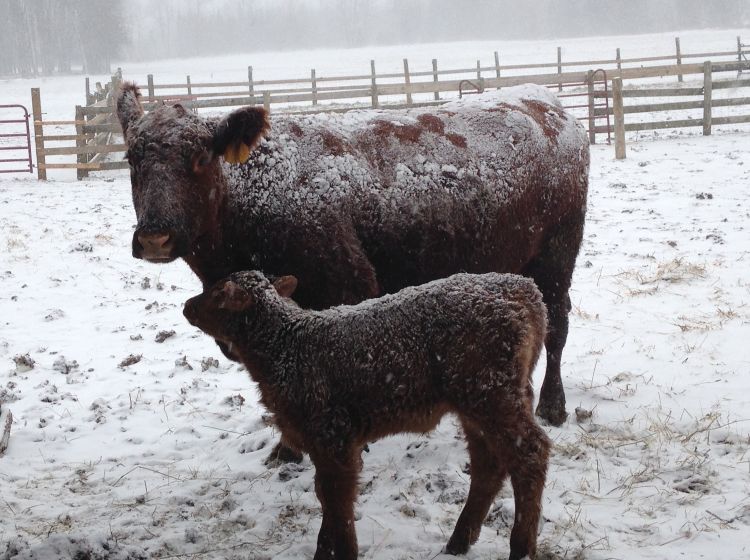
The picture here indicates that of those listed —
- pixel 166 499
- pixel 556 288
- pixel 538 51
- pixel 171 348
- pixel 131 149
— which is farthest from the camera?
pixel 538 51

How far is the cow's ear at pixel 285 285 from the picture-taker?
3.91 meters

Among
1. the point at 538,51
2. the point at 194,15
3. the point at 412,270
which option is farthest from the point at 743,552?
the point at 194,15

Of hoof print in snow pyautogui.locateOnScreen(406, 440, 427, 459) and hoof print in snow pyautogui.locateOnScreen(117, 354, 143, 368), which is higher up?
hoof print in snow pyautogui.locateOnScreen(117, 354, 143, 368)

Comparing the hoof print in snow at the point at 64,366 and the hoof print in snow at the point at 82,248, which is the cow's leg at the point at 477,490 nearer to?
the hoof print in snow at the point at 64,366

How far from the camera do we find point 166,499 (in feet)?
14.4

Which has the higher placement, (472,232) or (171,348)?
(472,232)

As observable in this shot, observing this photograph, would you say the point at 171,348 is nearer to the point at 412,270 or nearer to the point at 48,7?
the point at 412,270

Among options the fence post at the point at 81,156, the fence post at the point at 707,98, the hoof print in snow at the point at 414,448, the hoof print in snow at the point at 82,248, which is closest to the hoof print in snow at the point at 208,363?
the hoof print in snow at the point at 414,448

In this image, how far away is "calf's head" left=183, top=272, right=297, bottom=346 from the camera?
12.2 feet

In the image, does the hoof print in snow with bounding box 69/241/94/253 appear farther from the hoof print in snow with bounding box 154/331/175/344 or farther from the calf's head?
the calf's head

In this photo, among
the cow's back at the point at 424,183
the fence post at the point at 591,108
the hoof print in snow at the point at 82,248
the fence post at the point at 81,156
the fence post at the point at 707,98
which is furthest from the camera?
the fence post at the point at 591,108

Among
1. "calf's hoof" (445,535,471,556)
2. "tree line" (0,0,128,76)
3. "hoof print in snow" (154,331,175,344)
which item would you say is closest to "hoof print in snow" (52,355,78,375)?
"hoof print in snow" (154,331,175,344)

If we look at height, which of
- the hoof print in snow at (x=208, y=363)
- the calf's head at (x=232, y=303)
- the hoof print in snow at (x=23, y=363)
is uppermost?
the calf's head at (x=232, y=303)

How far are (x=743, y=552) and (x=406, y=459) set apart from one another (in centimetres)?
203
